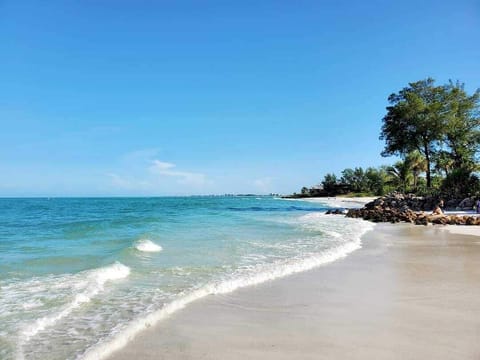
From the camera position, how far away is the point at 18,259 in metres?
10.5

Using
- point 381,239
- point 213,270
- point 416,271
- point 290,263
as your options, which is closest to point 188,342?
point 213,270

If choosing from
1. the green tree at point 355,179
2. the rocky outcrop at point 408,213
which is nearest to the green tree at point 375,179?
the green tree at point 355,179

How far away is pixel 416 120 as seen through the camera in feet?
110

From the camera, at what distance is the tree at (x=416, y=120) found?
1309 inches

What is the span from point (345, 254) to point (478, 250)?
4344mm

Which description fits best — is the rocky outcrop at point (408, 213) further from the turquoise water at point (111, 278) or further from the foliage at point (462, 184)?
the turquoise water at point (111, 278)

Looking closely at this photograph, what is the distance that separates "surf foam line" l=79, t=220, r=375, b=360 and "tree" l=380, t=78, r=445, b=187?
1022 inches

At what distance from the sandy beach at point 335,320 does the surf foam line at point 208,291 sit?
0.15 meters

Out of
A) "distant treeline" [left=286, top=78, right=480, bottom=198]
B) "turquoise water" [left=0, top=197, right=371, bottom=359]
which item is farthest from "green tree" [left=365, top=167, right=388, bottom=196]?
"turquoise water" [left=0, top=197, right=371, bottom=359]

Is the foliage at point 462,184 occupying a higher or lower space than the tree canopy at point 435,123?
lower

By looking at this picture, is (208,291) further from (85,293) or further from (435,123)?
(435,123)

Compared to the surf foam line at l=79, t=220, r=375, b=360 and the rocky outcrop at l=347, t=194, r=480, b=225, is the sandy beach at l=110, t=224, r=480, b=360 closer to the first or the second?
the surf foam line at l=79, t=220, r=375, b=360

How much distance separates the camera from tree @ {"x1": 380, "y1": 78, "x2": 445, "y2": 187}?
33250 millimetres

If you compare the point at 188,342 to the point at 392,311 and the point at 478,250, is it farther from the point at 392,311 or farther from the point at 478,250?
the point at 478,250
